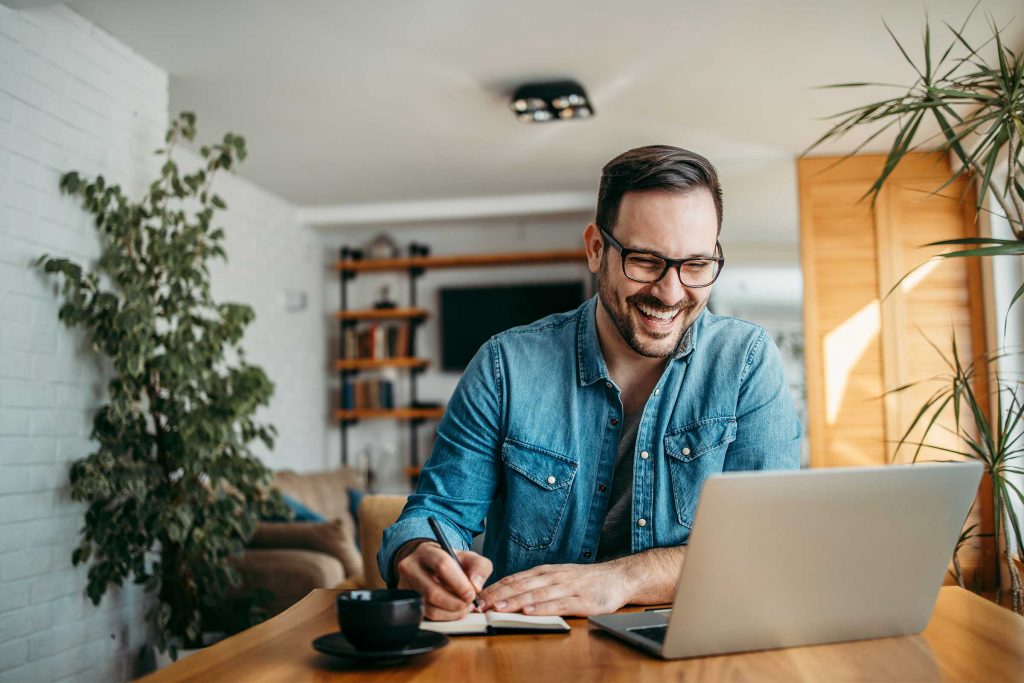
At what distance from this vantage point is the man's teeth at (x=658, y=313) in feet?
4.61

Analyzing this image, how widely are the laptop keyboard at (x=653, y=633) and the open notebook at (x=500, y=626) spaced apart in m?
0.09

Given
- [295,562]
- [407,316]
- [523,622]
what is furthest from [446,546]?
[407,316]

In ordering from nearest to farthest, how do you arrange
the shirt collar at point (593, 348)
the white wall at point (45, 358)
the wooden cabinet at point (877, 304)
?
the shirt collar at point (593, 348), the white wall at point (45, 358), the wooden cabinet at point (877, 304)

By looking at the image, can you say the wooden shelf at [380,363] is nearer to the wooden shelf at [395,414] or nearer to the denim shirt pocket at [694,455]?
the wooden shelf at [395,414]

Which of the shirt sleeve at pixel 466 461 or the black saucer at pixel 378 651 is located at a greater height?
the shirt sleeve at pixel 466 461

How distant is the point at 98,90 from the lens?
318 cm

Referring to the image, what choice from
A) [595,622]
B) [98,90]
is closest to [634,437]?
[595,622]

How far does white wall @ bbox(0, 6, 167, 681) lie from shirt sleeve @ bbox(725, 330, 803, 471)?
2293 millimetres

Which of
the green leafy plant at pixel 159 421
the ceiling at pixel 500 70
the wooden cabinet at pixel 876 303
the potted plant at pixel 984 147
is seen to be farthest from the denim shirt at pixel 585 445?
the wooden cabinet at pixel 876 303

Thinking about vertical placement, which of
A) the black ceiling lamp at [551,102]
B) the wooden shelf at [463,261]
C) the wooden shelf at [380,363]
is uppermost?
the black ceiling lamp at [551,102]

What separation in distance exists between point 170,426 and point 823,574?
8.89ft

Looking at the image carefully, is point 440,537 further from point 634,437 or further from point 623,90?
point 623,90

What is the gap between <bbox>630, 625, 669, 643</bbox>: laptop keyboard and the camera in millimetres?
942

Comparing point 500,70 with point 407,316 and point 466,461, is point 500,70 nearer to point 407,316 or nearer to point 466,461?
point 466,461
